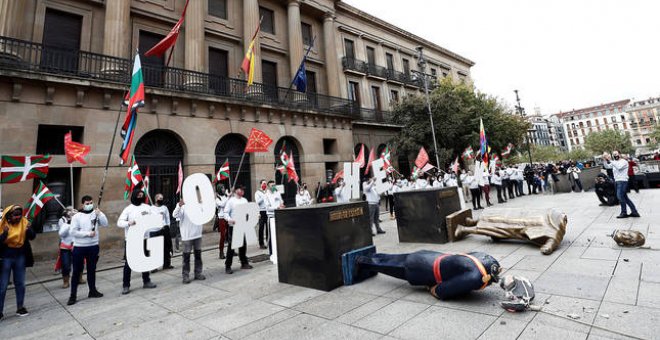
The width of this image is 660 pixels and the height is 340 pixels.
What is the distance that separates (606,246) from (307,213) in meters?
5.84

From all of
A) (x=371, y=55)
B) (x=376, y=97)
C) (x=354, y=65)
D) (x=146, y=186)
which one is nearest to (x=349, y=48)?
(x=354, y=65)

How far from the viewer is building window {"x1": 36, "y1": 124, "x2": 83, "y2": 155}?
1070cm

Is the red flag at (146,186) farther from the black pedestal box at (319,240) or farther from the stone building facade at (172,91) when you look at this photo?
the black pedestal box at (319,240)

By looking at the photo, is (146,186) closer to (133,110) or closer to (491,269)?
(133,110)

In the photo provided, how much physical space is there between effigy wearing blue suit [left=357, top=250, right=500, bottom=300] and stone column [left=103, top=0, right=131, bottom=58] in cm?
1428

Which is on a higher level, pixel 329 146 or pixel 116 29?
pixel 116 29

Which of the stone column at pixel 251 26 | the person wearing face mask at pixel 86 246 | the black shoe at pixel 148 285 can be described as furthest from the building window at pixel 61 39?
the black shoe at pixel 148 285

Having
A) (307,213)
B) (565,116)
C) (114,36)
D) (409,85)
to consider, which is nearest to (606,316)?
(307,213)

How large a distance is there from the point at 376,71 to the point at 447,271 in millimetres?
25770

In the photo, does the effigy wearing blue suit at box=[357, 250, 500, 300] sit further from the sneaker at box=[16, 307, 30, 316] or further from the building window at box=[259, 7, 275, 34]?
the building window at box=[259, 7, 275, 34]

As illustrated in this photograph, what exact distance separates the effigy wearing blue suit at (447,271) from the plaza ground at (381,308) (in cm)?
22

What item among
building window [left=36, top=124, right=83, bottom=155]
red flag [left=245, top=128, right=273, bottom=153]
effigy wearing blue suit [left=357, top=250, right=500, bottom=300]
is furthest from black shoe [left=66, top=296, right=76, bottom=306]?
building window [left=36, top=124, right=83, bottom=155]

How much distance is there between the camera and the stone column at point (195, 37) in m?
14.6

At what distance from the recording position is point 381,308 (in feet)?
12.4
